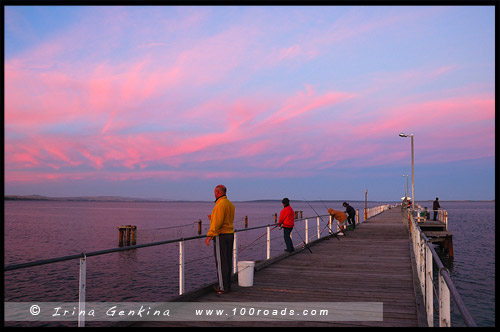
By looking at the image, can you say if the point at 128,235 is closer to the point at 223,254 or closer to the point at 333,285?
the point at 333,285

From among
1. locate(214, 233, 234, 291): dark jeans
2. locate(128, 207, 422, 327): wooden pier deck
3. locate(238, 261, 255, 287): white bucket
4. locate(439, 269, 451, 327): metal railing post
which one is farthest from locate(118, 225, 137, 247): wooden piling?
locate(439, 269, 451, 327): metal railing post

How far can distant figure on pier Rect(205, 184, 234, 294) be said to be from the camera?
23.9ft

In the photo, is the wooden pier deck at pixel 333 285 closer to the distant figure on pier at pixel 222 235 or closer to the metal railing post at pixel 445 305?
the distant figure on pier at pixel 222 235

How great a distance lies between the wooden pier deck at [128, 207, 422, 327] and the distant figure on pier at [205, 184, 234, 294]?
38 cm

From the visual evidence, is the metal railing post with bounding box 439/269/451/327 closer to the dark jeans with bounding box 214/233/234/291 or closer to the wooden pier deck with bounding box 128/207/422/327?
the wooden pier deck with bounding box 128/207/422/327

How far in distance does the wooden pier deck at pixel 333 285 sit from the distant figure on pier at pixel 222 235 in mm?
379

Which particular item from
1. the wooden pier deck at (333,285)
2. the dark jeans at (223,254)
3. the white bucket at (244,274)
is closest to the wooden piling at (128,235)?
the wooden pier deck at (333,285)

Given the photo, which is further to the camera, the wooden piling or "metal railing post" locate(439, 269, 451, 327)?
the wooden piling

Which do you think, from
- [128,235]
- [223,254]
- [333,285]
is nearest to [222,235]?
[223,254]

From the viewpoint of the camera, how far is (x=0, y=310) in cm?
576

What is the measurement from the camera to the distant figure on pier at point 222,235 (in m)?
7.27

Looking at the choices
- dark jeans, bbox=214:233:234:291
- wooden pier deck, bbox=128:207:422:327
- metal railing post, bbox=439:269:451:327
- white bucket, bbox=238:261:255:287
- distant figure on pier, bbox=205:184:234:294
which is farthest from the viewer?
white bucket, bbox=238:261:255:287
